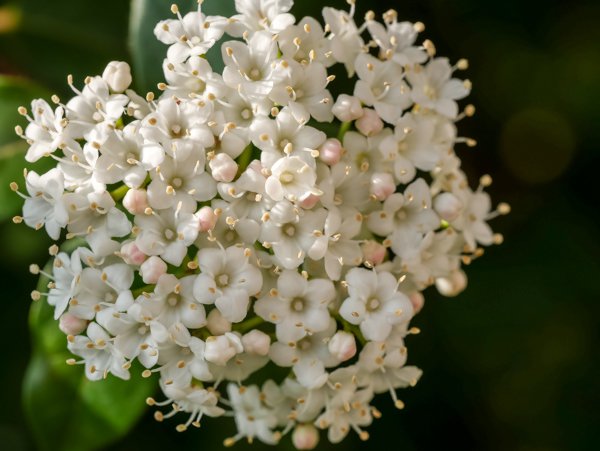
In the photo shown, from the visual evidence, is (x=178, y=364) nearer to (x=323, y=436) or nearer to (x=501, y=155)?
(x=323, y=436)

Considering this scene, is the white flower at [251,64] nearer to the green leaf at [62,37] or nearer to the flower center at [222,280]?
the flower center at [222,280]

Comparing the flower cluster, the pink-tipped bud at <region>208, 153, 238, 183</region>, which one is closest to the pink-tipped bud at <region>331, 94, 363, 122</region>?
the flower cluster

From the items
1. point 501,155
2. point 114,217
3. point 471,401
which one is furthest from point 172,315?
point 501,155

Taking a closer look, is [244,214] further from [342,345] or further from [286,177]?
[342,345]

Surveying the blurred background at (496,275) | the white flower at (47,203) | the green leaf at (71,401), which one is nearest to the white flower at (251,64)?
the white flower at (47,203)

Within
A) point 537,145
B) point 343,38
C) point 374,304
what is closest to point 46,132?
point 343,38

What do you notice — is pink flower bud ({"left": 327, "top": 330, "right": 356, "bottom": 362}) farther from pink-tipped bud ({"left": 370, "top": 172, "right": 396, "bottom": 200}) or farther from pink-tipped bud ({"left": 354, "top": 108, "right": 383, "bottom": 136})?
pink-tipped bud ({"left": 354, "top": 108, "right": 383, "bottom": 136})
